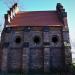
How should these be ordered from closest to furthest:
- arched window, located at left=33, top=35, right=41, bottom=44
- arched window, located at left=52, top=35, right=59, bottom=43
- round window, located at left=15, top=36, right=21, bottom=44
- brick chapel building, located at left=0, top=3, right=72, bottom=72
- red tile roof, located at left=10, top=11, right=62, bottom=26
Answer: brick chapel building, located at left=0, top=3, right=72, bottom=72
arched window, located at left=52, top=35, right=59, bottom=43
arched window, located at left=33, top=35, right=41, bottom=44
round window, located at left=15, top=36, right=21, bottom=44
red tile roof, located at left=10, top=11, right=62, bottom=26

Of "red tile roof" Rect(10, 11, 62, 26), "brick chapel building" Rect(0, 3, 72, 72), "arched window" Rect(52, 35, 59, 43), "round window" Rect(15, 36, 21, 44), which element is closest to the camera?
"brick chapel building" Rect(0, 3, 72, 72)

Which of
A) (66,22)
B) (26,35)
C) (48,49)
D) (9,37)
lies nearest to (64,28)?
(66,22)

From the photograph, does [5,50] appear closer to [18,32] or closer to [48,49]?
[18,32]

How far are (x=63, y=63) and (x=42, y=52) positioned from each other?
3.60 meters

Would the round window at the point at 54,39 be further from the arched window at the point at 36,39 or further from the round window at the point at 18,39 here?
the round window at the point at 18,39

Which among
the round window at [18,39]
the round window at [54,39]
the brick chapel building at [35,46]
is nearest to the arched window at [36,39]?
the brick chapel building at [35,46]

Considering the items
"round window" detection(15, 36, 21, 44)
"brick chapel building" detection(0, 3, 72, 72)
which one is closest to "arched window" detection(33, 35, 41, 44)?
"brick chapel building" detection(0, 3, 72, 72)

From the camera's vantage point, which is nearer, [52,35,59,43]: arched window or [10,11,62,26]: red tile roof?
[52,35,59,43]: arched window

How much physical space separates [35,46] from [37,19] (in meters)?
5.56

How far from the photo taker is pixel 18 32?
2892cm

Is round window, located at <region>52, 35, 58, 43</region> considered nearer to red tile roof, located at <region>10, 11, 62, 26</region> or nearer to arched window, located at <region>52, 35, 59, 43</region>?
arched window, located at <region>52, 35, 59, 43</region>

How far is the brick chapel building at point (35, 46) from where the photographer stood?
2722cm

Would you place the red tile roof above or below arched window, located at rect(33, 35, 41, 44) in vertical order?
above

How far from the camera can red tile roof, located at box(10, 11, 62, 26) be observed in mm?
29672
